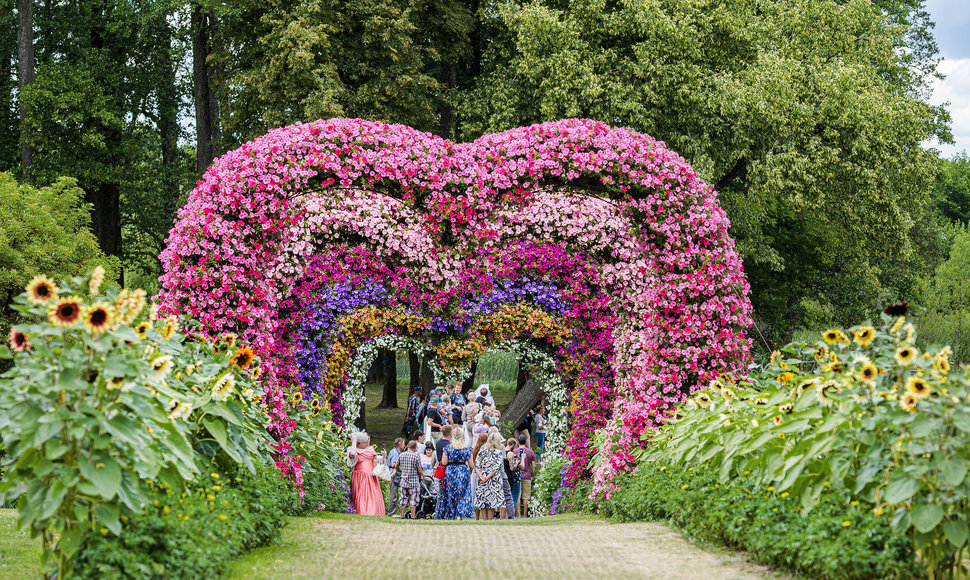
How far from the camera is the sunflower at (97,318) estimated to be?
4.89 m

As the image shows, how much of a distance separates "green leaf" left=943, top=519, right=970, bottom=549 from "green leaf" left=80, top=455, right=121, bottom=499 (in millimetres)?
4335

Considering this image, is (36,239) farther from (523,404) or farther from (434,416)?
(523,404)

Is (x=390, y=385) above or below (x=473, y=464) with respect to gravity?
above

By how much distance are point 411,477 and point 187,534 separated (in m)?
7.11

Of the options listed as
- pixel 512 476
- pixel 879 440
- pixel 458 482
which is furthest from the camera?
pixel 512 476

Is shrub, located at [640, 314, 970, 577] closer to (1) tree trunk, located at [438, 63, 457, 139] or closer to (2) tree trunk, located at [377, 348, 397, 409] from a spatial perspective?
(1) tree trunk, located at [438, 63, 457, 139]

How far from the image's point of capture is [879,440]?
17.4 feet

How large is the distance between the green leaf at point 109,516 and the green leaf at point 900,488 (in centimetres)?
407

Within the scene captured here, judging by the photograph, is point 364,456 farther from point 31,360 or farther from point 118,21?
point 118,21

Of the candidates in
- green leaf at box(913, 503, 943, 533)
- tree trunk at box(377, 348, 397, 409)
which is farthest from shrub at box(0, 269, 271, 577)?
tree trunk at box(377, 348, 397, 409)

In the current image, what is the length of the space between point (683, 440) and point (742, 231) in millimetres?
11951

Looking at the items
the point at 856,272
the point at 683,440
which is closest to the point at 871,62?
the point at 856,272

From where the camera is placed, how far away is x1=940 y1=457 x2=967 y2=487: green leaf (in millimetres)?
4691

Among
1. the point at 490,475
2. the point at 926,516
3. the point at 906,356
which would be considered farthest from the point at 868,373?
the point at 490,475
